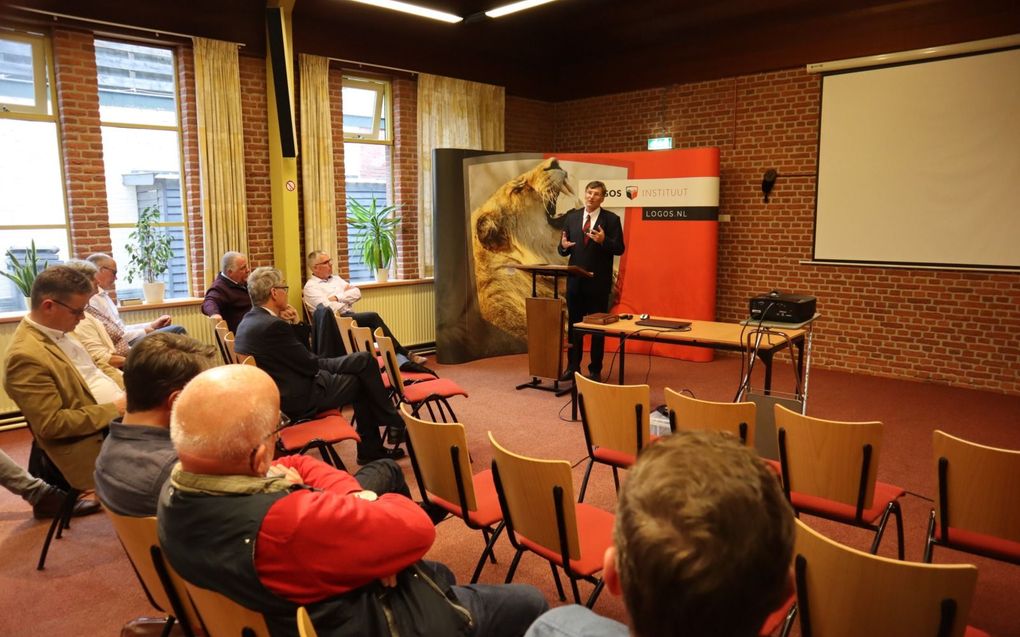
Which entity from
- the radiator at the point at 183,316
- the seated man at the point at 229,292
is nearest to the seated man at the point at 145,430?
the seated man at the point at 229,292

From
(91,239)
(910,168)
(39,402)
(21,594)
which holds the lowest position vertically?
(21,594)

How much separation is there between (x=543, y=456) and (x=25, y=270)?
4.34 metres

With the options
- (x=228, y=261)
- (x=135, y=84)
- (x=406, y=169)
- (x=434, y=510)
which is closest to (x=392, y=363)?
(x=434, y=510)

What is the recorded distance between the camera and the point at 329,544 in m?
1.50

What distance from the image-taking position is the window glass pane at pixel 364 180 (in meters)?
7.69

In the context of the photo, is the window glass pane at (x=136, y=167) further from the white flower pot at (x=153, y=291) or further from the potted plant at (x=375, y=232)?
the potted plant at (x=375, y=232)

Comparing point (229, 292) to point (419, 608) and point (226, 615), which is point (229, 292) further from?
point (419, 608)

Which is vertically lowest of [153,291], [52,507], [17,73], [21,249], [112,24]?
[52,507]

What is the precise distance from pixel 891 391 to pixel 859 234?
1.62 m

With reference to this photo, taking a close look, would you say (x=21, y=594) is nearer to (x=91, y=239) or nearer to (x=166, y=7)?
(x=91, y=239)

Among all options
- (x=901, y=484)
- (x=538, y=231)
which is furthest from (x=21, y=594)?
(x=538, y=231)

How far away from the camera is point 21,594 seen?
9.77 ft

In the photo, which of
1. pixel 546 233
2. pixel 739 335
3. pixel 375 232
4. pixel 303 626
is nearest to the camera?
pixel 303 626

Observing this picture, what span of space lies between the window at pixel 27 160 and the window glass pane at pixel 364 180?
9.10ft
